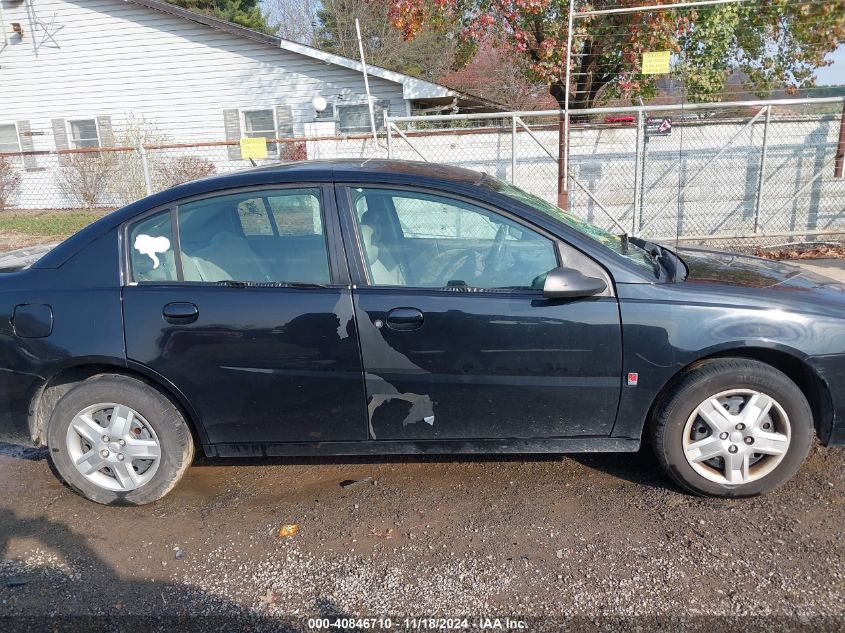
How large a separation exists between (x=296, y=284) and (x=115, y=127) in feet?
53.2

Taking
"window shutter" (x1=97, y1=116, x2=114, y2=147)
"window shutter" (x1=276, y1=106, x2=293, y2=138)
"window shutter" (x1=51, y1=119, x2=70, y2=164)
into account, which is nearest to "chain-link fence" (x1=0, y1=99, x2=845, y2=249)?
"window shutter" (x1=276, y1=106, x2=293, y2=138)

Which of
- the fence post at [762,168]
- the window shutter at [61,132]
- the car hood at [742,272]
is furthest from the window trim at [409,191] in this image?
the window shutter at [61,132]

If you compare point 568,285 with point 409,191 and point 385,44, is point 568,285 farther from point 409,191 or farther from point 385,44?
point 385,44

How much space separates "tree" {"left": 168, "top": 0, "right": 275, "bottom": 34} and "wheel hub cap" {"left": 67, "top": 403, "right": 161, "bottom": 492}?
29.0m

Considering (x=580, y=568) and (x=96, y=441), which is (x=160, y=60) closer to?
(x=96, y=441)

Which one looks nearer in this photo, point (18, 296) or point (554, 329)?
point (554, 329)

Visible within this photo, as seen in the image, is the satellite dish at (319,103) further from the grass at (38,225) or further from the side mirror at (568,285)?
the side mirror at (568,285)

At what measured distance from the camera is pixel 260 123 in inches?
652

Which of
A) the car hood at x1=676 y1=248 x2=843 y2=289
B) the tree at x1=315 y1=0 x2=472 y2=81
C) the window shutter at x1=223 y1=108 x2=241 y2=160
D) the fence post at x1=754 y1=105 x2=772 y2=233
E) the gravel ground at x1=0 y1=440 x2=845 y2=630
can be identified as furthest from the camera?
the tree at x1=315 y1=0 x2=472 y2=81

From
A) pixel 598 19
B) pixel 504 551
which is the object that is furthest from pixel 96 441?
pixel 598 19

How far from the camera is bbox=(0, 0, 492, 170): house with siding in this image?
16.0 m

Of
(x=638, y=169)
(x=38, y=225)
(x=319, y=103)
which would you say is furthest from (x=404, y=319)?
(x=38, y=225)

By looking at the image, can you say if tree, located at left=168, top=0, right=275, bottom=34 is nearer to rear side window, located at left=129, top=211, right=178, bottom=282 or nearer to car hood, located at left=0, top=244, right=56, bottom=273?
car hood, located at left=0, top=244, right=56, bottom=273

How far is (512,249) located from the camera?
3.19 metres
